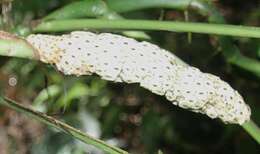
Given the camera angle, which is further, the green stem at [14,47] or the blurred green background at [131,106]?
the blurred green background at [131,106]

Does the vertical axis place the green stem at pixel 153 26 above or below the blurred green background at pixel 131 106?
above

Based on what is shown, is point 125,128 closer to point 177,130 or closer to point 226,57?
point 177,130

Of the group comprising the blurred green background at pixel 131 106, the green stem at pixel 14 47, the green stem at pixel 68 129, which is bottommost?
the blurred green background at pixel 131 106

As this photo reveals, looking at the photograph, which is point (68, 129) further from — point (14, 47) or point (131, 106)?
point (131, 106)

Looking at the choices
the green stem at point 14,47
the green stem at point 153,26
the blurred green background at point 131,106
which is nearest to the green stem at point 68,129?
the green stem at point 14,47

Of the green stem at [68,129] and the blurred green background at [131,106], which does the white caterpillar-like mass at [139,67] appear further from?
the blurred green background at [131,106]

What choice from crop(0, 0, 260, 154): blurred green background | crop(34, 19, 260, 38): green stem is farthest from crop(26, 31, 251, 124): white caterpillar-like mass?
crop(0, 0, 260, 154): blurred green background

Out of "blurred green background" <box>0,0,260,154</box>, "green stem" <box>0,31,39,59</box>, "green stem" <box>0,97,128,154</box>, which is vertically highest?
"green stem" <box>0,31,39,59</box>

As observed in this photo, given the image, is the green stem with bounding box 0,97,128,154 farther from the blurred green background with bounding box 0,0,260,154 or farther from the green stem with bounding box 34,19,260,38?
the blurred green background with bounding box 0,0,260,154
